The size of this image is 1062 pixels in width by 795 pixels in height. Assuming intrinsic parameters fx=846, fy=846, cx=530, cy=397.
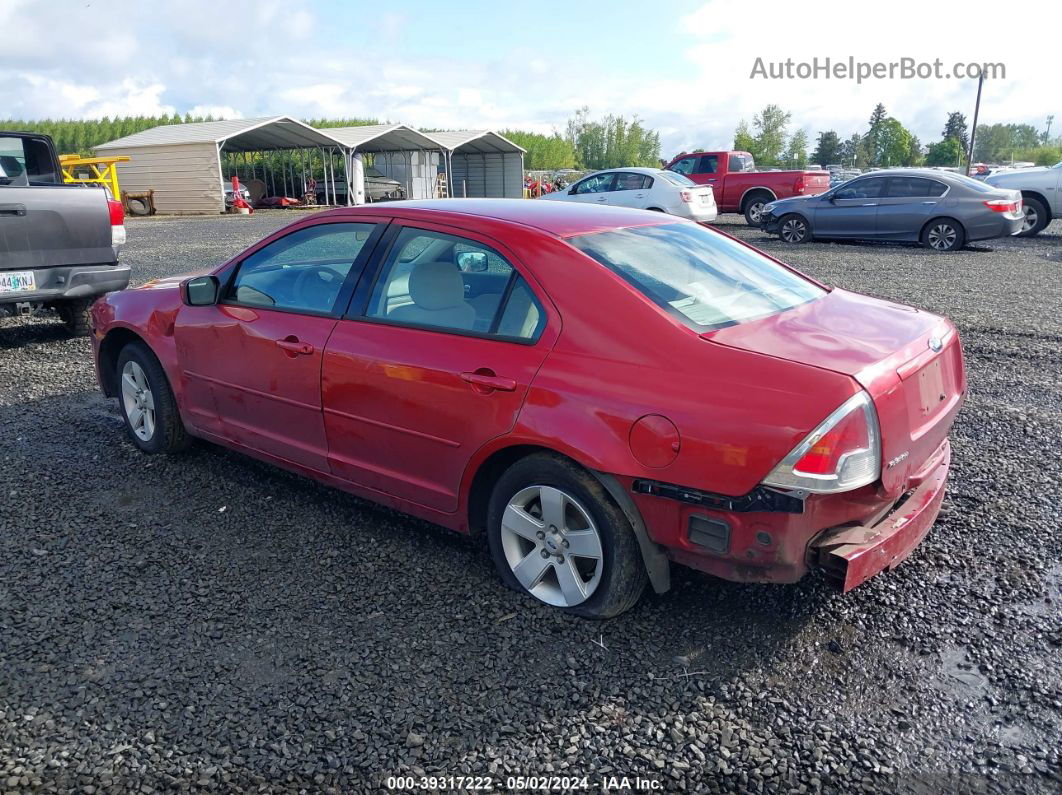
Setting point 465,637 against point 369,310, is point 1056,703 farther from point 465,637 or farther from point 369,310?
point 369,310

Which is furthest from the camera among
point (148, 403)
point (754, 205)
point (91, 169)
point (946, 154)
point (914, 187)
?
point (946, 154)

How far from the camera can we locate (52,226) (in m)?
7.30

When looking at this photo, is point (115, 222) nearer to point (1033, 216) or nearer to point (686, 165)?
point (686, 165)

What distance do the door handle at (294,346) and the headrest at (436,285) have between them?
1.89 ft

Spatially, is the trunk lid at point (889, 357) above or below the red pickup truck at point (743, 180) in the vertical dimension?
below

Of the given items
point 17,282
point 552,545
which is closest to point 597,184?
point 17,282

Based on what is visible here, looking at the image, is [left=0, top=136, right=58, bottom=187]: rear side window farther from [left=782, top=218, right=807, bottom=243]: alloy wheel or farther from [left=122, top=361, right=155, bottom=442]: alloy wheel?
[left=782, top=218, right=807, bottom=243]: alloy wheel

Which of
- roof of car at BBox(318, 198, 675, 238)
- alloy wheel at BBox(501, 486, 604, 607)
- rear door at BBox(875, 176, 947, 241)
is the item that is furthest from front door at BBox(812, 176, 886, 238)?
alloy wheel at BBox(501, 486, 604, 607)

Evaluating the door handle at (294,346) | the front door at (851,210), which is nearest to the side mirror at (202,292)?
the door handle at (294,346)

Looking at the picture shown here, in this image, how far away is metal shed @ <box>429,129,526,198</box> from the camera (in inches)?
1490

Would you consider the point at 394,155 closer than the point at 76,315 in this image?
No

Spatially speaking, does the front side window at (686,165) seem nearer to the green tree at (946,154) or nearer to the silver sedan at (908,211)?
the silver sedan at (908,211)

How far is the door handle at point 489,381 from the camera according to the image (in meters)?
3.17

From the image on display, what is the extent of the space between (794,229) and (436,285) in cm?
1513
